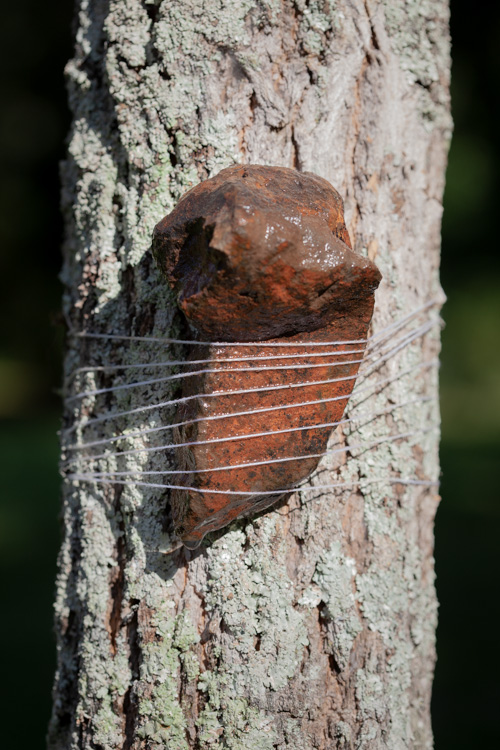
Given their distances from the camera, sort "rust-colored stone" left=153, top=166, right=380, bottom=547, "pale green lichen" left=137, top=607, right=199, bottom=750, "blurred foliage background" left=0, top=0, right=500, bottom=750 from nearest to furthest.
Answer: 1. "rust-colored stone" left=153, top=166, right=380, bottom=547
2. "pale green lichen" left=137, top=607, right=199, bottom=750
3. "blurred foliage background" left=0, top=0, right=500, bottom=750

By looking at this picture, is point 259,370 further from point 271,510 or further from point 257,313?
point 271,510

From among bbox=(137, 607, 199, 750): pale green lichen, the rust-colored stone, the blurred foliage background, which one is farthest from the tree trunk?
the blurred foliage background

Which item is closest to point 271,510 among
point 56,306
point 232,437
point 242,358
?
point 232,437

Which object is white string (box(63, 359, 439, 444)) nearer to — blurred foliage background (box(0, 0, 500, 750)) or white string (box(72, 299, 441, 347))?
white string (box(72, 299, 441, 347))

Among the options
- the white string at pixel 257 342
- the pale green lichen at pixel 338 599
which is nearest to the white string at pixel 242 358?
the white string at pixel 257 342

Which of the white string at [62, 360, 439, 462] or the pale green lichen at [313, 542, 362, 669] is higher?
the white string at [62, 360, 439, 462]

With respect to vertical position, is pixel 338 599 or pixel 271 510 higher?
pixel 271 510

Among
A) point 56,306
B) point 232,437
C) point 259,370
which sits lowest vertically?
point 232,437
